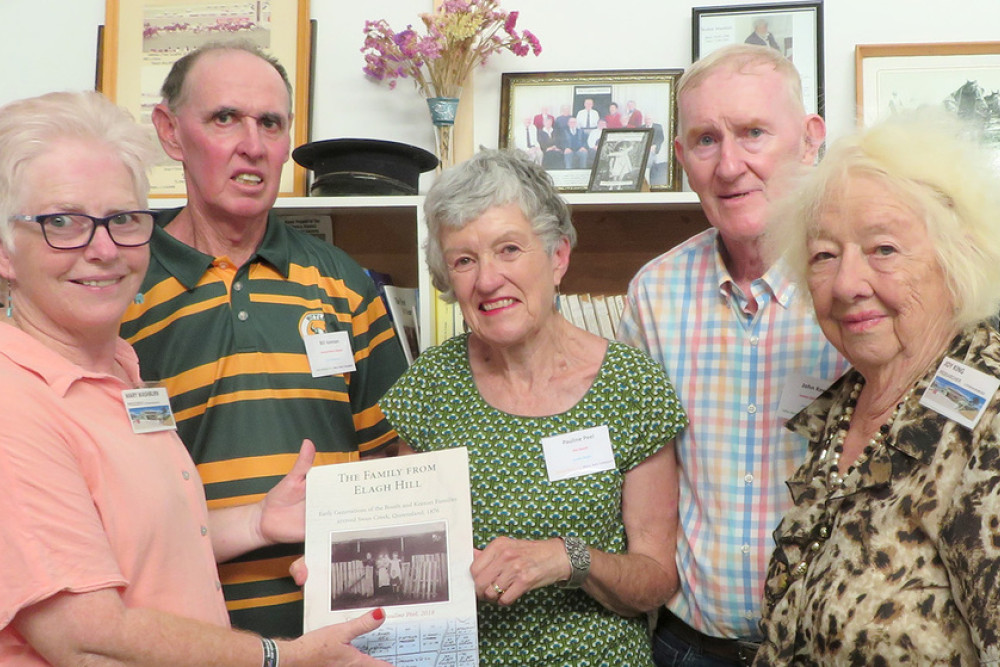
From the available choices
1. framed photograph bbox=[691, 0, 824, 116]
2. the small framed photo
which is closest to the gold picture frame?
framed photograph bbox=[691, 0, 824, 116]

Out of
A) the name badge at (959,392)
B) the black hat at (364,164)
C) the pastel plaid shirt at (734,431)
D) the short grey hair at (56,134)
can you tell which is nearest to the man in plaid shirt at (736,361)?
the pastel plaid shirt at (734,431)

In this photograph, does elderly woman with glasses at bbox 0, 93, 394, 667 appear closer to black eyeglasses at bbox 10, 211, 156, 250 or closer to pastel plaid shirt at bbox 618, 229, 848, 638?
black eyeglasses at bbox 10, 211, 156, 250

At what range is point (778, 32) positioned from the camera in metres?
3.35

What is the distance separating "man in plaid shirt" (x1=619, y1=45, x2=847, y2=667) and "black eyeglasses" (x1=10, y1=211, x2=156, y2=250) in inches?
50.0

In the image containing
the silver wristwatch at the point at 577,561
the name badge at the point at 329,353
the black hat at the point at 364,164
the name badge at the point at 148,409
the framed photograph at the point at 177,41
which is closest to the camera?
the name badge at the point at 148,409

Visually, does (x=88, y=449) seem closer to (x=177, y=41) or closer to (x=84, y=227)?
(x=84, y=227)

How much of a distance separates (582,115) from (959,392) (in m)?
2.14

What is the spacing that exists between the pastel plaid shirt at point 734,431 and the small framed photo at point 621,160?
2.92 feet

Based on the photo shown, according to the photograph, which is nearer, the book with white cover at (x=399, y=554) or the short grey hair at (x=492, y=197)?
the book with white cover at (x=399, y=554)

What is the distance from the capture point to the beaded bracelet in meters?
1.65

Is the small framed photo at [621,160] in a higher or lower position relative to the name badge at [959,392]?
higher

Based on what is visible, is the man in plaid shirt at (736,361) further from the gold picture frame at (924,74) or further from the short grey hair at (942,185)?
the gold picture frame at (924,74)

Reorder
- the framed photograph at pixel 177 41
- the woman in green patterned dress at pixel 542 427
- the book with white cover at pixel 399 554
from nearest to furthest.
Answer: the book with white cover at pixel 399 554, the woman in green patterned dress at pixel 542 427, the framed photograph at pixel 177 41

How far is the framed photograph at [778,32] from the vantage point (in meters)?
3.30
